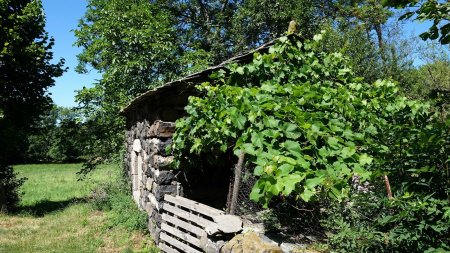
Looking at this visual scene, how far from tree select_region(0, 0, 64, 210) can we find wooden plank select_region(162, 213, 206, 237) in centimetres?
822

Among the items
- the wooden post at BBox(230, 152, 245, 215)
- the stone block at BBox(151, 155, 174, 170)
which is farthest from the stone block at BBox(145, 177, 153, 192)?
the wooden post at BBox(230, 152, 245, 215)

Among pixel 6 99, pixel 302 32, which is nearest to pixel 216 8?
pixel 302 32

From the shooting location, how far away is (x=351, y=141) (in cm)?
399

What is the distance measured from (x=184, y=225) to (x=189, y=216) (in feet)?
Result: 0.83

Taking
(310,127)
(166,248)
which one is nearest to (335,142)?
(310,127)

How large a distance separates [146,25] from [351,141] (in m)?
11.6

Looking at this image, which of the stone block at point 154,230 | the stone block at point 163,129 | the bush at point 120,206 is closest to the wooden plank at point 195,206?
the stone block at point 154,230

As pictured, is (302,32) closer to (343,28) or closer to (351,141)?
(343,28)

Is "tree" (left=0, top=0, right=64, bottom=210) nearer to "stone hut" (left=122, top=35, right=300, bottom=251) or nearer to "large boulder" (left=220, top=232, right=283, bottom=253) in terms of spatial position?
"stone hut" (left=122, top=35, right=300, bottom=251)

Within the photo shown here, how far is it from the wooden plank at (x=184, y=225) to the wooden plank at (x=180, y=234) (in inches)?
4.3

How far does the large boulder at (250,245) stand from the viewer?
381 centimetres

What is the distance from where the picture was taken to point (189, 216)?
5.73 meters

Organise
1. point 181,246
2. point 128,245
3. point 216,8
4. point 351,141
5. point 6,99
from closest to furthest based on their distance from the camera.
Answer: point 351,141
point 181,246
point 128,245
point 6,99
point 216,8

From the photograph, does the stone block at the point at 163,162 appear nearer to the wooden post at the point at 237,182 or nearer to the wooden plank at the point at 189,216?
the wooden plank at the point at 189,216
